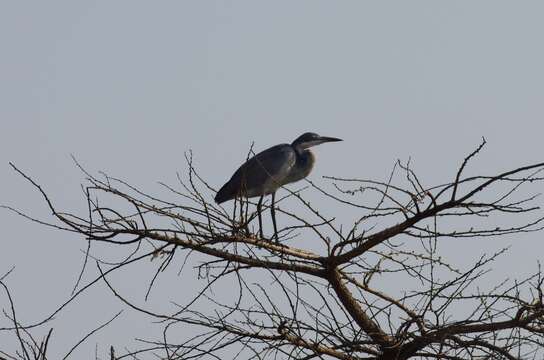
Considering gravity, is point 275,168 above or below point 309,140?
below

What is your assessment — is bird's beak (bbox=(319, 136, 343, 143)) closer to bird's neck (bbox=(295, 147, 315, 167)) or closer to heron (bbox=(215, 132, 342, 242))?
heron (bbox=(215, 132, 342, 242))

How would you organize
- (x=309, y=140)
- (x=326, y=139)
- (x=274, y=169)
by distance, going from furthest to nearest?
(x=326, y=139) → (x=309, y=140) → (x=274, y=169)

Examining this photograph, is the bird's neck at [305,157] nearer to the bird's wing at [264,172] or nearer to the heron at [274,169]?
the heron at [274,169]

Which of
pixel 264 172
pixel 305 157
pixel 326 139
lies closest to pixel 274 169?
pixel 264 172

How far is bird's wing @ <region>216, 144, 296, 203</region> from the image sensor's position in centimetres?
971

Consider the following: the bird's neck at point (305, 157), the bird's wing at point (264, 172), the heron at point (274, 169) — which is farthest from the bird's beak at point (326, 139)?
the bird's wing at point (264, 172)

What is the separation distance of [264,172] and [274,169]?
24cm

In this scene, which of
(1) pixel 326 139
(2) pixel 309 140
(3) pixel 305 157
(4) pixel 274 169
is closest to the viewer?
(4) pixel 274 169

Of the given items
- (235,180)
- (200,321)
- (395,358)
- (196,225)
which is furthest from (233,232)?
(235,180)

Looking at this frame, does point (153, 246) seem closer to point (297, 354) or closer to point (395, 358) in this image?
point (297, 354)

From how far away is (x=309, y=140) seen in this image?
10914 millimetres

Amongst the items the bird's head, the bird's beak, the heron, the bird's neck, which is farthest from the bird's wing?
the bird's beak

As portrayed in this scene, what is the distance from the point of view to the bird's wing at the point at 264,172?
31.9ft

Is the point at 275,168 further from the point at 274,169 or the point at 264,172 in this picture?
the point at 264,172
